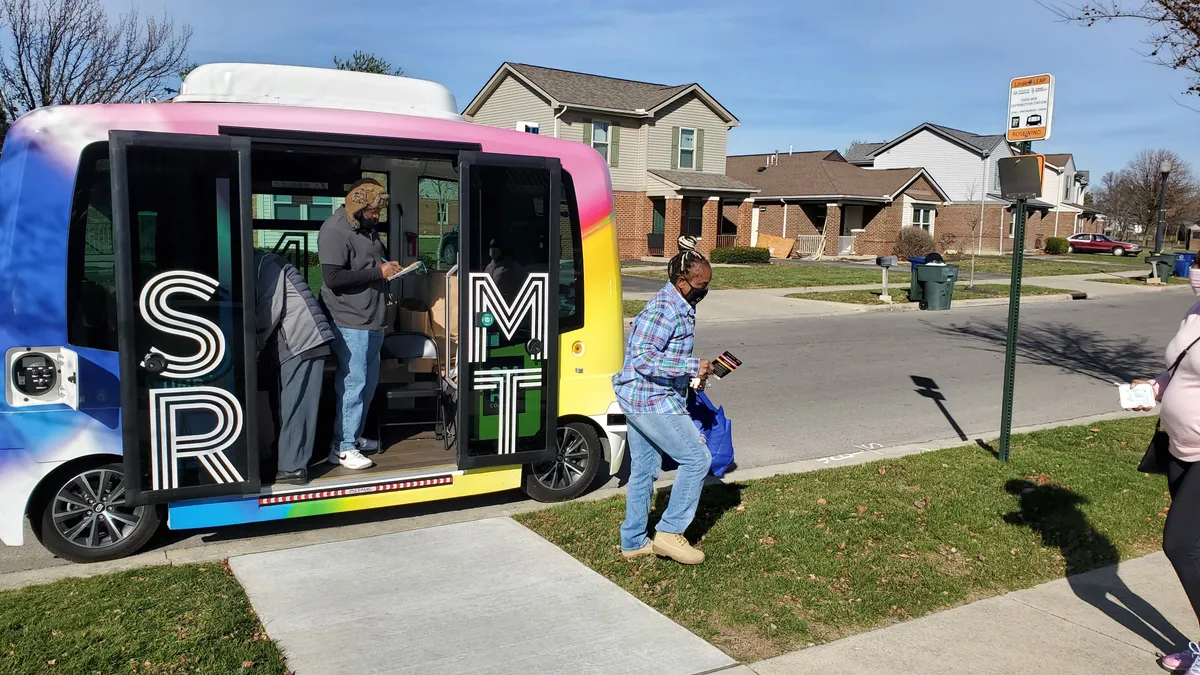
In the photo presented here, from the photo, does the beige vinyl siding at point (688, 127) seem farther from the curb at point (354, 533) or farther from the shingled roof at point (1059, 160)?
the shingled roof at point (1059, 160)

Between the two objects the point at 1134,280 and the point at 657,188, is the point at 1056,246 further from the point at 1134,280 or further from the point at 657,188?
the point at 657,188

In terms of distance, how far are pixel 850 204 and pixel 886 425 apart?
1495 inches

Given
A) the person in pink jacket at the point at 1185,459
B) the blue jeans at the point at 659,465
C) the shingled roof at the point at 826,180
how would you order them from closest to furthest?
the person in pink jacket at the point at 1185,459 → the blue jeans at the point at 659,465 → the shingled roof at the point at 826,180

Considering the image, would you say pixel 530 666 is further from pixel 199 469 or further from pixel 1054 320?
pixel 1054 320

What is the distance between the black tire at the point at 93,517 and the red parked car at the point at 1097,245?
199 feet

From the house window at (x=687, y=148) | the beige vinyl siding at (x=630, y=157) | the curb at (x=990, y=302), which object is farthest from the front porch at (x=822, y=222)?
the curb at (x=990, y=302)

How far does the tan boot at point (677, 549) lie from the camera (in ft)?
16.4

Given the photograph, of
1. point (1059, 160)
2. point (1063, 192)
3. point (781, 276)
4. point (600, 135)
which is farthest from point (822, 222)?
point (1063, 192)

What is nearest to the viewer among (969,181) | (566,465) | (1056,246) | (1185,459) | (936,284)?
(1185,459)

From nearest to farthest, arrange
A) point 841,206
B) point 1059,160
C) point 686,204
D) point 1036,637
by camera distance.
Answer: point 1036,637 → point 686,204 → point 841,206 → point 1059,160

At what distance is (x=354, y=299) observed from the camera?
5859 millimetres

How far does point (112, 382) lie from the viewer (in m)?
4.79

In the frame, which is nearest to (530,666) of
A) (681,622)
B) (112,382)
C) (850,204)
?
(681,622)

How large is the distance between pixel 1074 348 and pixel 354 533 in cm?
1393
